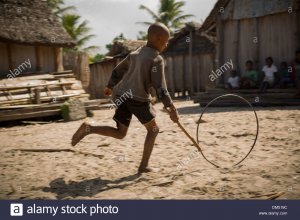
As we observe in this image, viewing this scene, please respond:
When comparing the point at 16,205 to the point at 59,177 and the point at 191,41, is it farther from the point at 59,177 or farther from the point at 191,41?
the point at 191,41

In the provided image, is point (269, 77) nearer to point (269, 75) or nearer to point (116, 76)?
point (269, 75)

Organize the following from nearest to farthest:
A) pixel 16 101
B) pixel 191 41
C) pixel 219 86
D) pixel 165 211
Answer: pixel 165 211 → pixel 16 101 → pixel 219 86 → pixel 191 41

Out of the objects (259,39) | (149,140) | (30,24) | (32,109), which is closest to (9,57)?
(30,24)

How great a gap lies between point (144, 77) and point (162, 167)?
121 cm

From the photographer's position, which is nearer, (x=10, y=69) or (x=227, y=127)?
(x=227, y=127)

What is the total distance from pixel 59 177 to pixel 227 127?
406 centimetres

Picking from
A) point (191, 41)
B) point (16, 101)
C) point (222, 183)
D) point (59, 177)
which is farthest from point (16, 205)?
point (191, 41)

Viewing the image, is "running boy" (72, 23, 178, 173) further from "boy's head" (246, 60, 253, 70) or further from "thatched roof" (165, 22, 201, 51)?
"thatched roof" (165, 22, 201, 51)

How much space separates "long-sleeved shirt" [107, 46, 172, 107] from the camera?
4.00 meters

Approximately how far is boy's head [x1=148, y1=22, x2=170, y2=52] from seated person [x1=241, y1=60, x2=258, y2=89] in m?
7.47

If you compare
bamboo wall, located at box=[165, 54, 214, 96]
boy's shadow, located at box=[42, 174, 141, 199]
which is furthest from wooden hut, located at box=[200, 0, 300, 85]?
boy's shadow, located at box=[42, 174, 141, 199]

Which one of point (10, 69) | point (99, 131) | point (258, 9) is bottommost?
point (99, 131)

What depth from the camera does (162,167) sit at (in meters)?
4.56

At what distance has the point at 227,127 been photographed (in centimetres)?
732
